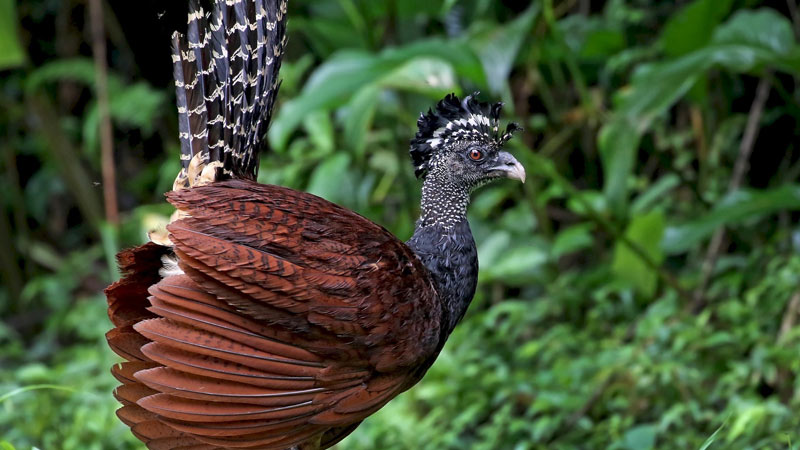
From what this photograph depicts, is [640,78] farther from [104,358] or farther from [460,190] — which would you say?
[104,358]

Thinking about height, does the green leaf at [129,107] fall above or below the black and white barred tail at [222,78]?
above

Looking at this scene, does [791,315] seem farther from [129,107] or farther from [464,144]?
[129,107]

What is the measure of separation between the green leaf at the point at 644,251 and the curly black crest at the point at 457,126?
1.88 m

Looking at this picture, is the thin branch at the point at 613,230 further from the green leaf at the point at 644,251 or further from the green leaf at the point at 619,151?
the green leaf at the point at 619,151

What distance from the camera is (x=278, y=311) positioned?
289 centimetres

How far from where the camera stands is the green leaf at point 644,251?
5086 millimetres

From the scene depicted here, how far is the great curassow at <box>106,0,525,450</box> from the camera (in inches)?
112

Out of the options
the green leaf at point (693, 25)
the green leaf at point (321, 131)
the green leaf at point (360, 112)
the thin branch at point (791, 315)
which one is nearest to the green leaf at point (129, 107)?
the green leaf at point (321, 131)

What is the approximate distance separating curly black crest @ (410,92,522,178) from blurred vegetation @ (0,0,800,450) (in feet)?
3.24

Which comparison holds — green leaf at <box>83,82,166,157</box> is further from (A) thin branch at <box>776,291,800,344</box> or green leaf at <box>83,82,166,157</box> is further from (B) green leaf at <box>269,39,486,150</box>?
(A) thin branch at <box>776,291,800,344</box>

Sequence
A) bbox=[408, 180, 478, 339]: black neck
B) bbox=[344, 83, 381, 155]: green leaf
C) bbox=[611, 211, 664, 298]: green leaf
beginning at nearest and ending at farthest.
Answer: bbox=[408, 180, 478, 339]: black neck, bbox=[344, 83, 381, 155]: green leaf, bbox=[611, 211, 664, 298]: green leaf

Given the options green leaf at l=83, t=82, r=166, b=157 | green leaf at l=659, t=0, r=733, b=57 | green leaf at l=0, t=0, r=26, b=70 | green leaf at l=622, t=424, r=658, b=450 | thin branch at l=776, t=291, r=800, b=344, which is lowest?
green leaf at l=622, t=424, r=658, b=450

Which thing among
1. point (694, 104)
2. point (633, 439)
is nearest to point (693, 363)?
point (633, 439)

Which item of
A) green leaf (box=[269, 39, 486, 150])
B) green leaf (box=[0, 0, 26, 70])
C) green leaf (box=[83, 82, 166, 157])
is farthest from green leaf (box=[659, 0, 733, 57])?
green leaf (box=[0, 0, 26, 70])
